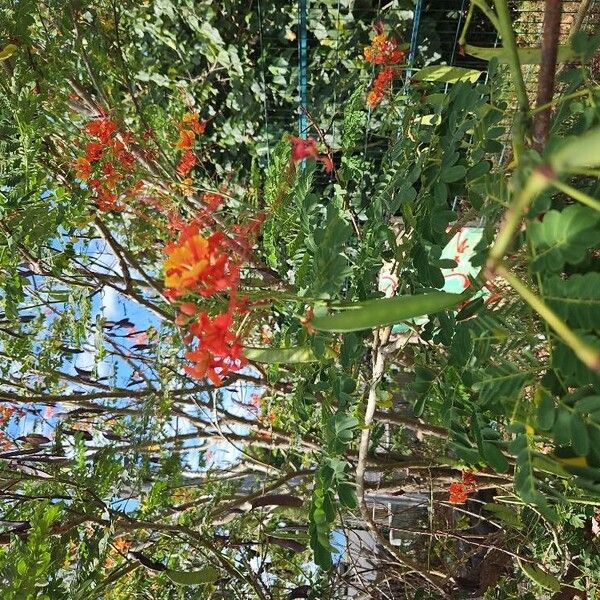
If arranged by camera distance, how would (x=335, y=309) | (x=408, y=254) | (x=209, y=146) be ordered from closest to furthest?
(x=335, y=309), (x=408, y=254), (x=209, y=146)

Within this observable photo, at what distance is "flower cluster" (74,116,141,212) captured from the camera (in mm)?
1908

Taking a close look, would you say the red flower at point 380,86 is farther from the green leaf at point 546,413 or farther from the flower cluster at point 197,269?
the green leaf at point 546,413

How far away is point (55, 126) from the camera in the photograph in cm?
207

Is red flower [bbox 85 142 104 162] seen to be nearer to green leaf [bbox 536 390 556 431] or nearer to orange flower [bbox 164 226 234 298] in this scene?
orange flower [bbox 164 226 234 298]

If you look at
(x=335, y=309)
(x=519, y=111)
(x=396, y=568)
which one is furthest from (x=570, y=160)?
(x=396, y=568)

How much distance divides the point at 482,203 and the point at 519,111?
24 cm

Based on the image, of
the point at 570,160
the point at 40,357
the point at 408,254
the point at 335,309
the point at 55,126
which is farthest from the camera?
the point at 40,357

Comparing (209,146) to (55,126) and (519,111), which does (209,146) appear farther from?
(519,111)

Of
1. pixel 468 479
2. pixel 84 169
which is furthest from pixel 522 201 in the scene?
pixel 468 479

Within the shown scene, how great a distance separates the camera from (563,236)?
60 cm

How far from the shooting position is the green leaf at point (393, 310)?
66cm

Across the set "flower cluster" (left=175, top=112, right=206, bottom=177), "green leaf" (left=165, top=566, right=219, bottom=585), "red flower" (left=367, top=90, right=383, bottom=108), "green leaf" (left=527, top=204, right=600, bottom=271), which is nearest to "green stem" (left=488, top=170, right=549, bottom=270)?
"green leaf" (left=527, top=204, right=600, bottom=271)

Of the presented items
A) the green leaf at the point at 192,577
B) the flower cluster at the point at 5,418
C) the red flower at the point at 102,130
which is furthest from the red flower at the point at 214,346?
the flower cluster at the point at 5,418

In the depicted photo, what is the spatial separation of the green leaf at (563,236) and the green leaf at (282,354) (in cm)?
47
